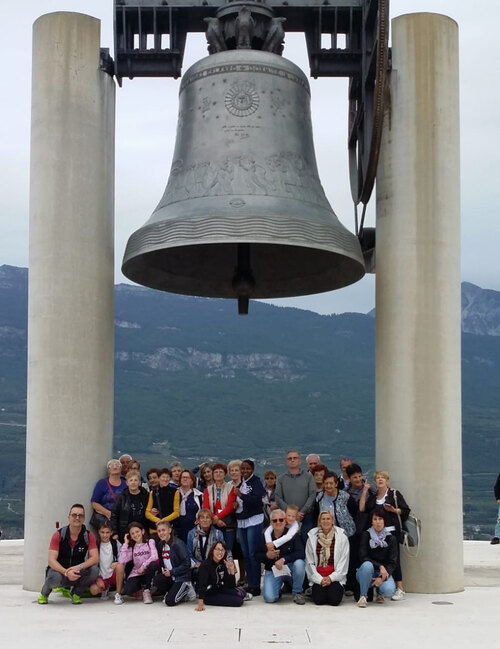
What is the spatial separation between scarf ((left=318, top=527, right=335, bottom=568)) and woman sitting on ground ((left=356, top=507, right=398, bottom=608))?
0.34m

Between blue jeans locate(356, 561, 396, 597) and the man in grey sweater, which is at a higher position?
the man in grey sweater

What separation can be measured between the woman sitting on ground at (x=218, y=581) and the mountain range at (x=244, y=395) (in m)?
84.5

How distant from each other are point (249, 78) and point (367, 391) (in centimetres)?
14928

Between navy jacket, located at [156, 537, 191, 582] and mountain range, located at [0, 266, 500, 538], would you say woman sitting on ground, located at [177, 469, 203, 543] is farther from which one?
mountain range, located at [0, 266, 500, 538]

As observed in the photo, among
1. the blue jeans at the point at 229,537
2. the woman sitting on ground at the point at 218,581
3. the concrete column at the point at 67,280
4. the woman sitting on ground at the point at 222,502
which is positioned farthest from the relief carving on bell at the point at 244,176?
the woman sitting on ground at the point at 218,581

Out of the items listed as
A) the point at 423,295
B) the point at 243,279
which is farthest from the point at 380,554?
the point at 243,279

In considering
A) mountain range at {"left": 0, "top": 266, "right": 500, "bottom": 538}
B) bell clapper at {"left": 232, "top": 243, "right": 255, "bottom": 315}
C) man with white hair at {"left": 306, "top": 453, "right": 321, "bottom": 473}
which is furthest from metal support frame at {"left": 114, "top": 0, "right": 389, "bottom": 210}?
mountain range at {"left": 0, "top": 266, "right": 500, "bottom": 538}

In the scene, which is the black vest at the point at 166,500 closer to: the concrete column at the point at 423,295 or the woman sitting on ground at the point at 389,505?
the woman sitting on ground at the point at 389,505

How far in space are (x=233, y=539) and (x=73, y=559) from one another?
1.67 meters

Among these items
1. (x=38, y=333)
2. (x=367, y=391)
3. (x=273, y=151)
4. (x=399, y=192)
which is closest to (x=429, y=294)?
(x=399, y=192)

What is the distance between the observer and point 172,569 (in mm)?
10828

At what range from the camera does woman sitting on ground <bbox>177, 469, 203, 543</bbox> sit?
1148 cm

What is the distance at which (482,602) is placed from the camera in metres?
11.1

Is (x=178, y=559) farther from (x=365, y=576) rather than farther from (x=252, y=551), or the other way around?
(x=365, y=576)
